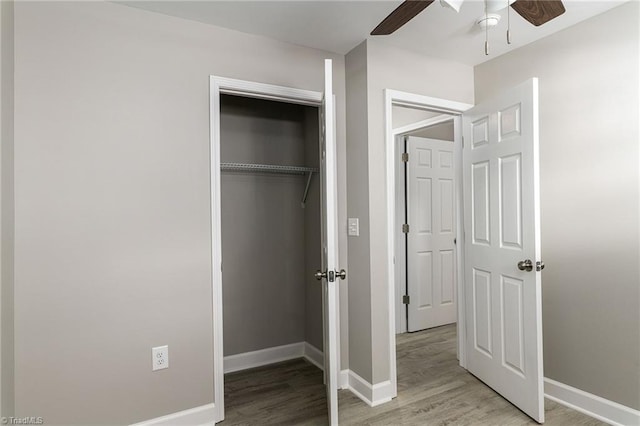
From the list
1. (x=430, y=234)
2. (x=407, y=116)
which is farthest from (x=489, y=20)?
(x=430, y=234)

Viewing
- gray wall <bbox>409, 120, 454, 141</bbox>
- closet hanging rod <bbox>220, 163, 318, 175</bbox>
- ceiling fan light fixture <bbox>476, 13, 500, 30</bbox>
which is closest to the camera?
ceiling fan light fixture <bbox>476, 13, 500, 30</bbox>

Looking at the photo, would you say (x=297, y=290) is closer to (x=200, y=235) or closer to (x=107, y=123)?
(x=200, y=235)

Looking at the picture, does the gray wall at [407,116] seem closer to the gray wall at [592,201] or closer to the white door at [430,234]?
the white door at [430,234]

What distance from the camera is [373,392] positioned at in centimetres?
253

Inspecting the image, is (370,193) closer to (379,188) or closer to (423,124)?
(379,188)

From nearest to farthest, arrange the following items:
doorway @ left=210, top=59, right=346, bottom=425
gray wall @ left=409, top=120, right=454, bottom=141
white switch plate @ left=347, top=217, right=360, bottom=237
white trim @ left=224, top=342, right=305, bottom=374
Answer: doorway @ left=210, top=59, right=346, bottom=425
white switch plate @ left=347, top=217, right=360, bottom=237
white trim @ left=224, top=342, right=305, bottom=374
gray wall @ left=409, top=120, right=454, bottom=141

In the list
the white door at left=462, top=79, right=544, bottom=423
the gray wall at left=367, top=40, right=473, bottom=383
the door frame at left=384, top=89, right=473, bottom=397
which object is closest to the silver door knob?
the white door at left=462, top=79, right=544, bottom=423

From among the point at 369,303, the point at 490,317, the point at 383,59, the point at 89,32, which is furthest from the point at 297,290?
the point at 89,32

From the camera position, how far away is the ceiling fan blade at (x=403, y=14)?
1.49 metres

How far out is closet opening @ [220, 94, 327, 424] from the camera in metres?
3.15

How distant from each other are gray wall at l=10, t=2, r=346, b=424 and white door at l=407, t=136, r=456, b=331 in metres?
2.39

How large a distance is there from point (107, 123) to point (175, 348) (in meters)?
1.33

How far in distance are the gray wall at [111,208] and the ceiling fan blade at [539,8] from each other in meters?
1.60

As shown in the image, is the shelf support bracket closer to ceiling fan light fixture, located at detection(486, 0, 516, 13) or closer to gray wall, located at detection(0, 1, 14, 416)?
ceiling fan light fixture, located at detection(486, 0, 516, 13)
